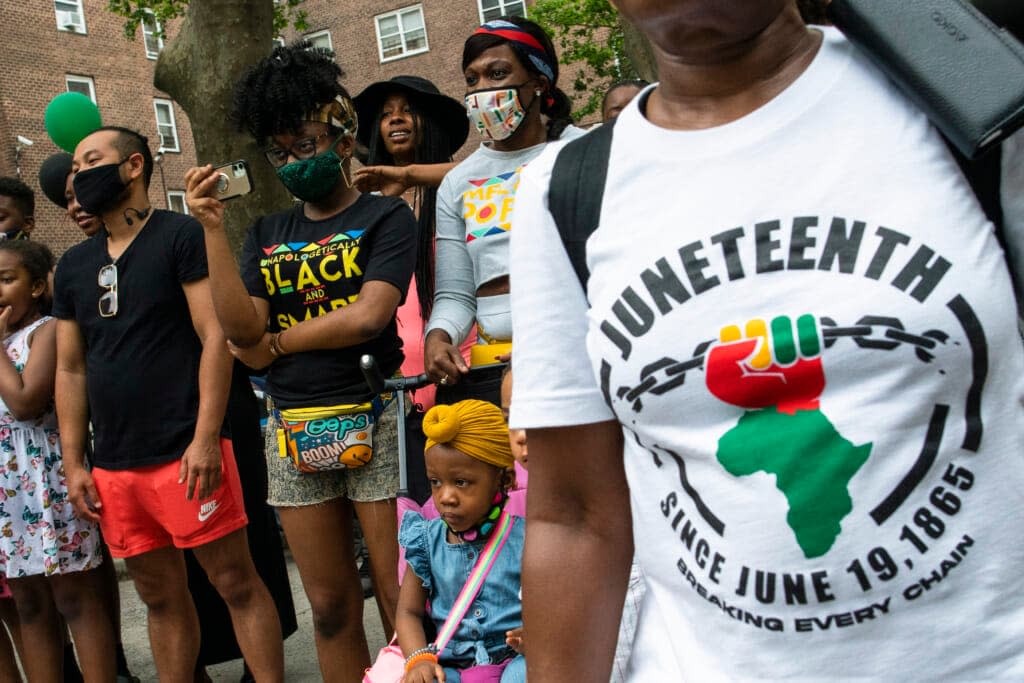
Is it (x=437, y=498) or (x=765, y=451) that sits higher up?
(x=765, y=451)

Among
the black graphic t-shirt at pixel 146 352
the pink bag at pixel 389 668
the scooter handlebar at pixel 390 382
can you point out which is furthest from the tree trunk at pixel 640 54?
the pink bag at pixel 389 668

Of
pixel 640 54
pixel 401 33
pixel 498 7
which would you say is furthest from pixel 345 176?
pixel 401 33

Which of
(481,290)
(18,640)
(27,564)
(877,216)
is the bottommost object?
(18,640)

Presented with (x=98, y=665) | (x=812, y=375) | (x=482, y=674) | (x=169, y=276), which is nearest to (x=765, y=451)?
(x=812, y=375)

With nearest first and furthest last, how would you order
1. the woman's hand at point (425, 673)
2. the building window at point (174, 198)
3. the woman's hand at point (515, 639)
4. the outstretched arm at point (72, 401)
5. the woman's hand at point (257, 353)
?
the woman's hand at point (515, 639) → the woman's hand at point (425, 673) → the woman's hand at point (257, 353) → the outstretched arm at point (72, 401) → the building window at point (174, 198)

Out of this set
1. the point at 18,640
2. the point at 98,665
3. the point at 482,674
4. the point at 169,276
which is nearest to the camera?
the point at 482,674

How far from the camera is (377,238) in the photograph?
3666mm

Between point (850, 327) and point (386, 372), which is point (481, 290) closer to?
point (386, 372)

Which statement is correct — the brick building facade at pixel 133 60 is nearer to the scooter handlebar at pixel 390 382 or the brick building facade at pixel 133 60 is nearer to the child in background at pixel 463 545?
the scooter handlebar at pixel 390 382

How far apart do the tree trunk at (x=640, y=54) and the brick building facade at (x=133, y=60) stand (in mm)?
14440

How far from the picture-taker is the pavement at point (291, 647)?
205 inches

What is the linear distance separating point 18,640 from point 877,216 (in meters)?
5.02

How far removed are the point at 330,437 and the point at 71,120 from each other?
2958 millimetres

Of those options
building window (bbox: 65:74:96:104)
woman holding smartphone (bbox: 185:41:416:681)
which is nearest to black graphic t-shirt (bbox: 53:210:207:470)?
woman holding smartphone (bbox: 185:41:416:681)
